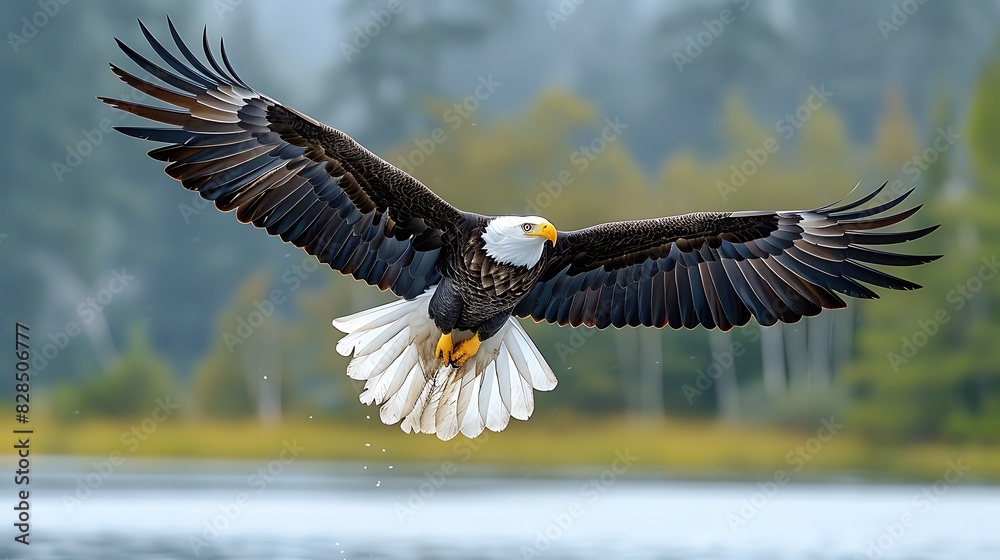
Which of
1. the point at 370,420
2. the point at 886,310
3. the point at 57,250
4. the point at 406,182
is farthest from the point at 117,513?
the point at 886,310

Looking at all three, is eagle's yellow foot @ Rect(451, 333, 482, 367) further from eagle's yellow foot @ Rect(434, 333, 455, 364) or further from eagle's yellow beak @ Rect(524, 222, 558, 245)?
eagle's yellow beak @ Rect(524, 222, 558, 245)

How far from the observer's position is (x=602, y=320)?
718 centimetres

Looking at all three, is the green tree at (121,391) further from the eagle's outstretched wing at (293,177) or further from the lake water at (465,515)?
the eagle's outstretched wing at (293,177)

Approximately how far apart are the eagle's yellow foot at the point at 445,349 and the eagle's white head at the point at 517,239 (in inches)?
31.6

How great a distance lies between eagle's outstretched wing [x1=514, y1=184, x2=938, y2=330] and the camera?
6.70 metres

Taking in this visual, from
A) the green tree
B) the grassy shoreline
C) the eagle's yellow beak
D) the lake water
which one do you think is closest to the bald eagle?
the eagle's yellow beak

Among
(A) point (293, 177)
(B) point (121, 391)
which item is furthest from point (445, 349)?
(B) point (121, 391)

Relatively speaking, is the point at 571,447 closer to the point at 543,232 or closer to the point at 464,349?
the point at 464,349

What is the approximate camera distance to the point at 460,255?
657 cm

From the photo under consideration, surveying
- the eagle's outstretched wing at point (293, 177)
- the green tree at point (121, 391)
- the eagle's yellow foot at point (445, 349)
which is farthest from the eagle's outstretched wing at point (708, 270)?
the green tree at point (121, 391)

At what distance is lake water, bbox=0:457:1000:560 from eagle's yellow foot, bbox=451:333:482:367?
214 centimetres

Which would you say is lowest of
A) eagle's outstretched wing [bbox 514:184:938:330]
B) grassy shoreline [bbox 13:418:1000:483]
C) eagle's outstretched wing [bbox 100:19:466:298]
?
eagle's outstretched wing [bbox 514:184:938:330]

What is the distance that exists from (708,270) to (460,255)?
4.30ft

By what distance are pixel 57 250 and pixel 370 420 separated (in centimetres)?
640
